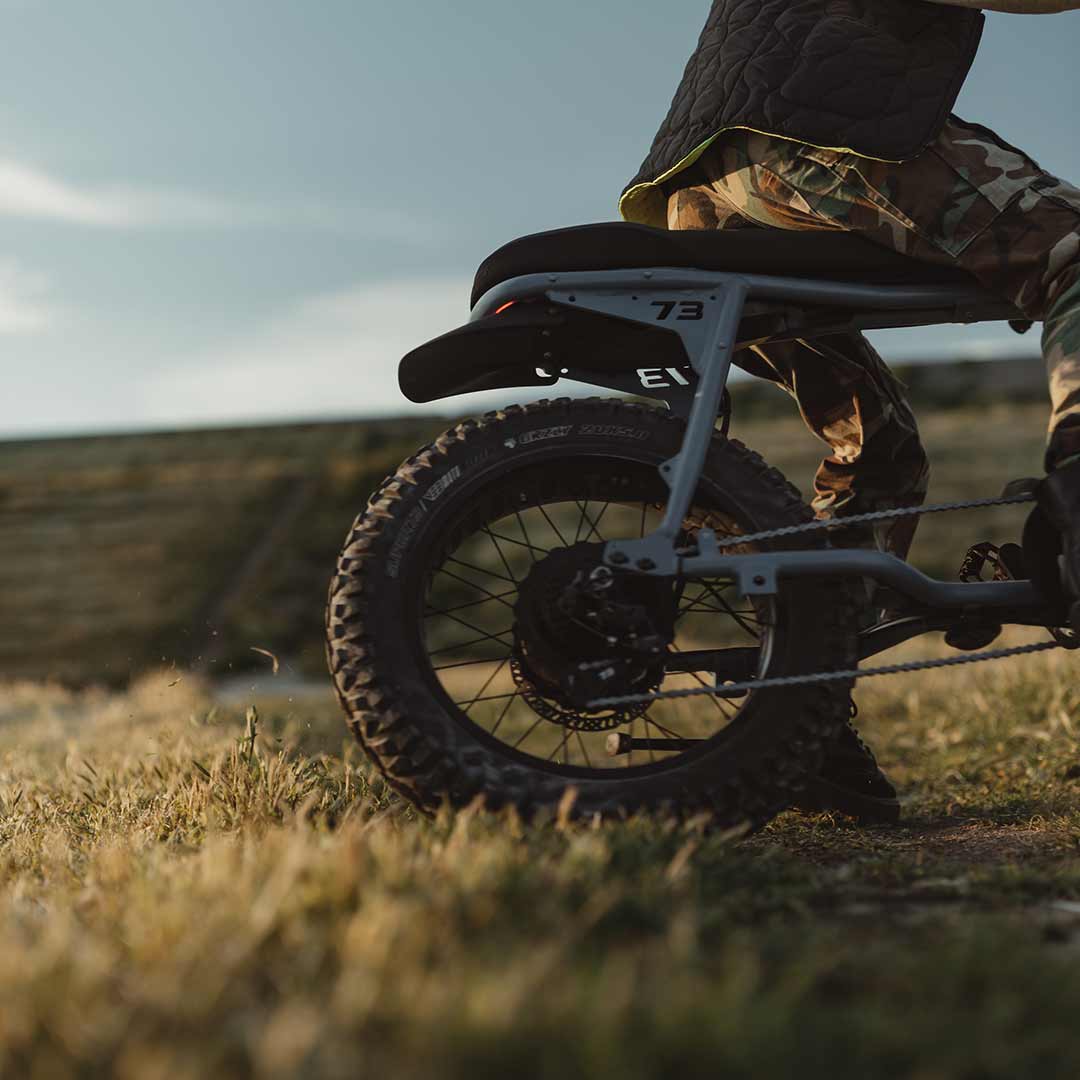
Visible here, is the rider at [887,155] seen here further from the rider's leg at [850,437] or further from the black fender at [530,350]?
the black fender at [530,350]

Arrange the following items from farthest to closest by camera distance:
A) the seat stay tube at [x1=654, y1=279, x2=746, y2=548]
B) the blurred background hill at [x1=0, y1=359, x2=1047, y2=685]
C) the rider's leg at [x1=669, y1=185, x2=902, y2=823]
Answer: the blurred background hill at [x1=0, y1=359, x2=1047, y2=685], the rider's leg at [x1=669, y1=185, x2=902, y2=823], the seat stay tube at [x1=654, y1=279, x2=746, y2=548]

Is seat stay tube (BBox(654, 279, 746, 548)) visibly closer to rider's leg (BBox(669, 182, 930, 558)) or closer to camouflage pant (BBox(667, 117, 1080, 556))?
camouflage pant (BBox(667, 117, 1080, 556))

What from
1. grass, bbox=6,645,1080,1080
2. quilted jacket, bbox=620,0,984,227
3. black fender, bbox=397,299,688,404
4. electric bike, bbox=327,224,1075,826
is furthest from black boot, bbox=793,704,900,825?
quilted jacket, bbox=620,0,984,227

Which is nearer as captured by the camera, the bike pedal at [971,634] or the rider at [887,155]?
the rider at [887,155]

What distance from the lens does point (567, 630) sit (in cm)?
246

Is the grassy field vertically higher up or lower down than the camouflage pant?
lower down

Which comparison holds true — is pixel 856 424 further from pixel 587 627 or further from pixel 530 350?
pixel 587 627

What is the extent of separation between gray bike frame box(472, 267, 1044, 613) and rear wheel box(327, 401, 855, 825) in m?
0.08

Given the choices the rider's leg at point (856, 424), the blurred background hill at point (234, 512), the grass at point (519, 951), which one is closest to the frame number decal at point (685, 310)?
the rider's leg at point (856, 424)

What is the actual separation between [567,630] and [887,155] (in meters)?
1.32

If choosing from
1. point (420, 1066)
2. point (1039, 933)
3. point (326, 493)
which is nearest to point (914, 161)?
point (1039, 933)

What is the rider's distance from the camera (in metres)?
2.52

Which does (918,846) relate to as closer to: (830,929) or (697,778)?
(697,778)

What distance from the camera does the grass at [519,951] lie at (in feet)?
3.67
